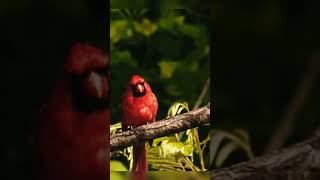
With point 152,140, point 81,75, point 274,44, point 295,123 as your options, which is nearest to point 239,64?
point 274,44

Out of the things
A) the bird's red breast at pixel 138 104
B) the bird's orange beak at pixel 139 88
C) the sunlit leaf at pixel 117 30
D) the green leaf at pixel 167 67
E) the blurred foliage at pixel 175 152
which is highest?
the sunlit leaf at pixel 117 30

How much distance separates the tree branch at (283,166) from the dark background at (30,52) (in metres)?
0.59

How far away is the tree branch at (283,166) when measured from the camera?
56.7 inches

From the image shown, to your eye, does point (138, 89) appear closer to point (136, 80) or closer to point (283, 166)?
point (136, 80)

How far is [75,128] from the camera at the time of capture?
5.24 feet

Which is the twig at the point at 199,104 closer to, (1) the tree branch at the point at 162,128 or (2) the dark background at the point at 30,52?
(1) the tree branch at the point at 162,128

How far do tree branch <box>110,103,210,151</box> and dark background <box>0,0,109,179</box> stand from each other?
0.96ft

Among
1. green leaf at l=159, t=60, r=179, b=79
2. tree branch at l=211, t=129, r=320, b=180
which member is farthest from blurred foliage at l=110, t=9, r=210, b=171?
tree branch at l=211, t=129, r=320, b=180

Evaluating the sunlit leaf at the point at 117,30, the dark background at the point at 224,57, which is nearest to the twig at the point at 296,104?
the dark background at the point at 224,57

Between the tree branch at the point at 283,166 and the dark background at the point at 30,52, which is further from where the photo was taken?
the dark background at the point at 30,52

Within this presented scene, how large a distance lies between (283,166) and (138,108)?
0.50m

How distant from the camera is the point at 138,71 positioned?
1572 mm

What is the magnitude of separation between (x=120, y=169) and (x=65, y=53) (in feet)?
1.41

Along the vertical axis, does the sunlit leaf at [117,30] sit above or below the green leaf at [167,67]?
above
